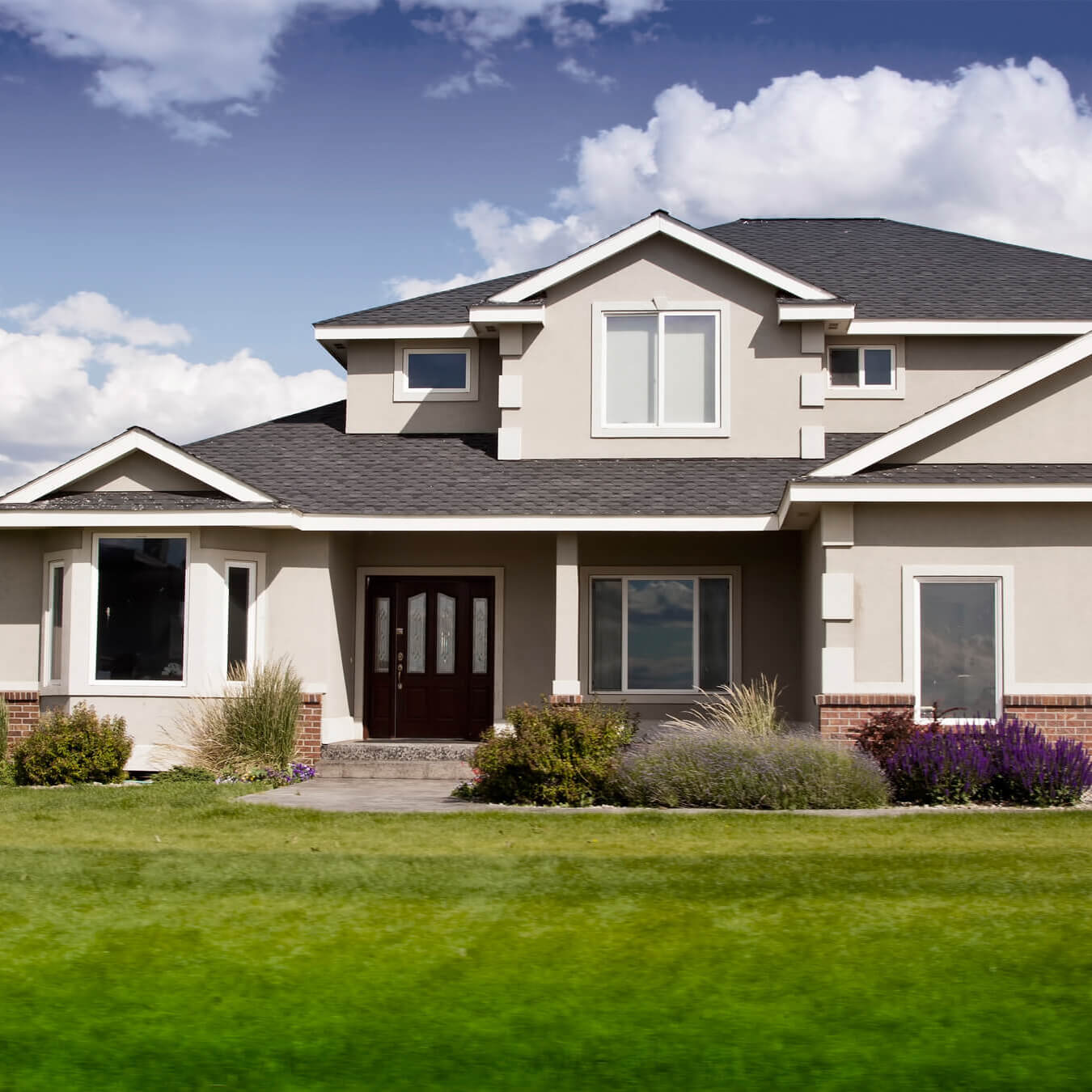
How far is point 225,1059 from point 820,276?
17.5 meters

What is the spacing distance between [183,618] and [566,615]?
4.84 meters

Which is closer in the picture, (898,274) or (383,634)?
(383,634)

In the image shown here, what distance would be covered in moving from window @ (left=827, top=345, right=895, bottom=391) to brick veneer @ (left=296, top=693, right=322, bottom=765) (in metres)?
8.71

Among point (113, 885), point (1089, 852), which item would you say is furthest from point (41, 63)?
point (1089, 852)

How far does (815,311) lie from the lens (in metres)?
18.2

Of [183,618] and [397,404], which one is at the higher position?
[397,404]

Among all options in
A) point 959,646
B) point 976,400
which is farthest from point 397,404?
point 959,646

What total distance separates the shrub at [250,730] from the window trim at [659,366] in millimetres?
5831

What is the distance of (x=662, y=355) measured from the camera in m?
18.8

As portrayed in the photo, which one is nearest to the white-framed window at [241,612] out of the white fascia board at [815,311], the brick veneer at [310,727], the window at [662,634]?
the brick veneer at [310,727]

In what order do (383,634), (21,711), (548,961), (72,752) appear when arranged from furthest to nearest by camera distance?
(383,634)
(21,711)
(72,752)
(548,961)

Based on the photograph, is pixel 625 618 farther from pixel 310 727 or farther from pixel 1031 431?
pixel 1031 431

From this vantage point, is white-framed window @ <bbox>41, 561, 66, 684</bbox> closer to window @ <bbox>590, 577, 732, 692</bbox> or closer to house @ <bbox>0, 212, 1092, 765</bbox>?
house @ <bbox>0, 212, 1092, 765</bbox>

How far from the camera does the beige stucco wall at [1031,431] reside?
15.5 meters
